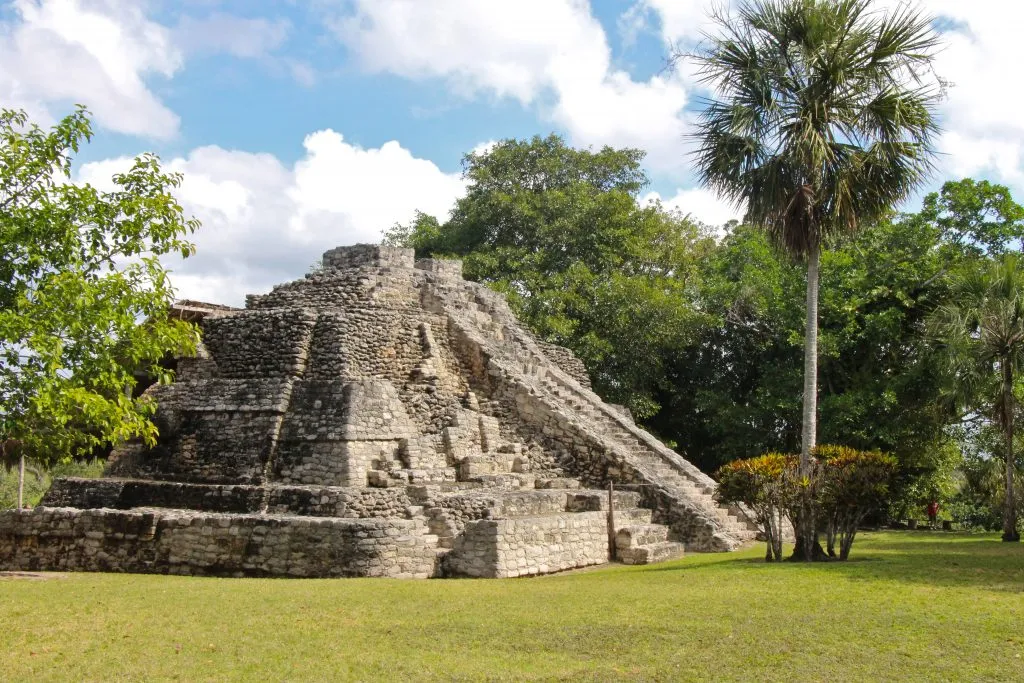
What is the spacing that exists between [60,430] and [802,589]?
9.32m

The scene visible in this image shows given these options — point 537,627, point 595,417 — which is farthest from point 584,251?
point 537,627

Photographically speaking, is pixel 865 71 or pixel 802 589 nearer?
pixel 802 589

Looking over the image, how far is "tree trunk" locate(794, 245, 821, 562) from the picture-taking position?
13.0 meters

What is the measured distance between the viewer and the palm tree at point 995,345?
1720 centimetres

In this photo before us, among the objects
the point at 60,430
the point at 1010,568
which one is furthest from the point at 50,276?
the point at 1010,568

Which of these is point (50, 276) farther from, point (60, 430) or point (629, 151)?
point (629, 151)

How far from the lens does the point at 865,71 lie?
13.8 meters

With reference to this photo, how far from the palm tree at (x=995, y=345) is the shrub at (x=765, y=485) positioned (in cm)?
612

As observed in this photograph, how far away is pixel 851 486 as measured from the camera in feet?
41.5

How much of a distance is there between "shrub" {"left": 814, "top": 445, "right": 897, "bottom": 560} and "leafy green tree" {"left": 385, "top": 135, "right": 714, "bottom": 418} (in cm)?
1334

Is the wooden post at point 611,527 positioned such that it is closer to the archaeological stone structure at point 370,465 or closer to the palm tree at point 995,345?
the archaeological stone structure at point 370,465

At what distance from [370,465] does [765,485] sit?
6.04m

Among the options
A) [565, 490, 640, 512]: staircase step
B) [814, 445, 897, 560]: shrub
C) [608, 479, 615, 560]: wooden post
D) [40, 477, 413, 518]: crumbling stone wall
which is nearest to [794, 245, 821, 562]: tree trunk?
[814, 445, 897, 560]: shrub

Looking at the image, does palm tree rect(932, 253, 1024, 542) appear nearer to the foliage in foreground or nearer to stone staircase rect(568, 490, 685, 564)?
the foliage in foreground
